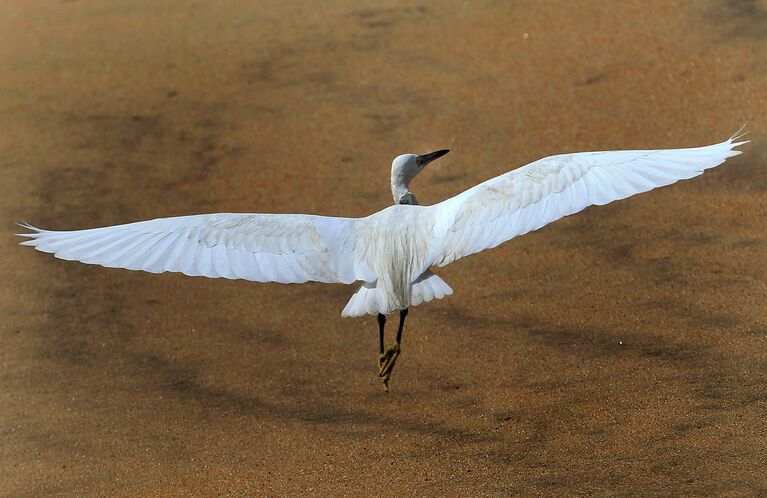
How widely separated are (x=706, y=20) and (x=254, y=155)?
14.2 ft

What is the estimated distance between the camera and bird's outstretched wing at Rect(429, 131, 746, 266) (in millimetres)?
4719

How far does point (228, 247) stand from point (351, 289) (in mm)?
2608

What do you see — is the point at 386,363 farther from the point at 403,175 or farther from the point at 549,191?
the point at 549,191

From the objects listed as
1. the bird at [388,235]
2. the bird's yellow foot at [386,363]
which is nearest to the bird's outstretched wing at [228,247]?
the bird at [388,235]

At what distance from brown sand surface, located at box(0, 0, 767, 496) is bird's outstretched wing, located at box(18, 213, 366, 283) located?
128cm

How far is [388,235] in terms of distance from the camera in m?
5.01

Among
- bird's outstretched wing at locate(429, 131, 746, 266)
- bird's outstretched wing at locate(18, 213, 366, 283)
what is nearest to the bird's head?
bird's outstretched wing at locate(18, 213, 366, 283)

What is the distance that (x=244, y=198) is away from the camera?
8.71 m

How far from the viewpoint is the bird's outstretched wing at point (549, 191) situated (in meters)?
4.72

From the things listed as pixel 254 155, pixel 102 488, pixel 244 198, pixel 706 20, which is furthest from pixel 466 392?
pixel 706 20

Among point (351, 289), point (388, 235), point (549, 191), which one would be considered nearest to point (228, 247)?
point (388, 235)

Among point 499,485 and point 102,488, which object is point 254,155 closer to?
point 102,488

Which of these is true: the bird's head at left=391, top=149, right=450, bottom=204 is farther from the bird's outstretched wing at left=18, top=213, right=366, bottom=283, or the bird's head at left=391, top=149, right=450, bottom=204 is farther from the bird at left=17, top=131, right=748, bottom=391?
the bird's outstretched wing at left=18, top=213, right=366, bottom=283

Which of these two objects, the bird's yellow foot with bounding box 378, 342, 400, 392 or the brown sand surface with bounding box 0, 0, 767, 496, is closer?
the bird's yellow foot with bounding box 378, 342, 400, 392
